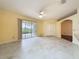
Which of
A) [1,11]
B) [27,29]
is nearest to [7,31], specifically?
[1,11]

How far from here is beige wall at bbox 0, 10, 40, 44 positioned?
8008mm

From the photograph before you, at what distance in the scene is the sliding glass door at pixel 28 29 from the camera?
1195 centimetres

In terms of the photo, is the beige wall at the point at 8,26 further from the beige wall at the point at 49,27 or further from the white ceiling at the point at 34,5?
the beige wall at the point at 49,27

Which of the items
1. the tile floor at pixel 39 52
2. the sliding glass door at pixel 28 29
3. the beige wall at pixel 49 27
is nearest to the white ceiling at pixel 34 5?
the tile floor at pixel 39 52

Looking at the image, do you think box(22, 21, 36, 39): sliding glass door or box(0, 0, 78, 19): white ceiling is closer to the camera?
box(0, 0, 78, 19): white ceiling

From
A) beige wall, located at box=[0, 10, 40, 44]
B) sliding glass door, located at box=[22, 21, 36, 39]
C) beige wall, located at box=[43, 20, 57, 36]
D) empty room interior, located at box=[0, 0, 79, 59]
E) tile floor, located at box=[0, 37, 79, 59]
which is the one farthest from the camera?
beige wall, located at box=[43, 20, 57, 36]

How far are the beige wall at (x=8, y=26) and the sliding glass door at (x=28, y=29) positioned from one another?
201cm

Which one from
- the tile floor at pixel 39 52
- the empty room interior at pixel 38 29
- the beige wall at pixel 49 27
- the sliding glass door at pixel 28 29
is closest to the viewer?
the tile floor at pixel 39 52

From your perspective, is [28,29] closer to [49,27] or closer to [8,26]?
[49,27]

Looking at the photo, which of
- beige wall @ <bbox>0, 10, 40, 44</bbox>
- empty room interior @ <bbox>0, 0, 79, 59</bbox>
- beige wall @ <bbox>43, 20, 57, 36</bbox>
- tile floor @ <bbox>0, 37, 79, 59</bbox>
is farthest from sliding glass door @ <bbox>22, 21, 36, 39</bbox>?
tile floor @ <bbox>0, 37, 79, 59</bbox>

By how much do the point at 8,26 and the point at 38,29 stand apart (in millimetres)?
7004

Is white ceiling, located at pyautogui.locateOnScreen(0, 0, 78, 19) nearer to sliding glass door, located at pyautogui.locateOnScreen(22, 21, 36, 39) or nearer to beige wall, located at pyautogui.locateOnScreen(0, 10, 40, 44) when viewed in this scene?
beige wall, located at pyautogui.locateOnScreen(0, 10, 40, 44)

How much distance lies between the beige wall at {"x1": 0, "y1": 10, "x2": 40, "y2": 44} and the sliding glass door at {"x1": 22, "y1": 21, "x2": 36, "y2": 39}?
6.61 ft

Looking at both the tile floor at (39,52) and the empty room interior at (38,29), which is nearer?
the tile floor at (39,52)
